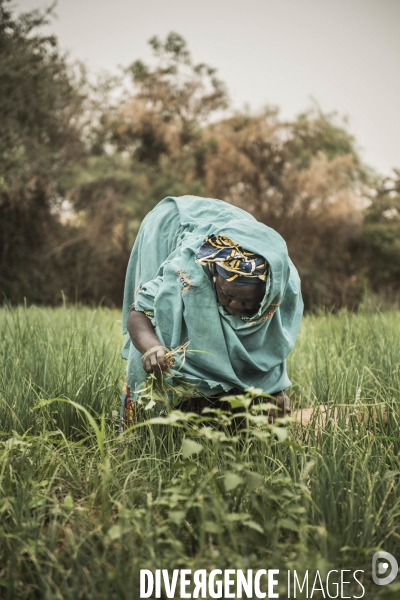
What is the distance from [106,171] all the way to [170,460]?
33.5ft

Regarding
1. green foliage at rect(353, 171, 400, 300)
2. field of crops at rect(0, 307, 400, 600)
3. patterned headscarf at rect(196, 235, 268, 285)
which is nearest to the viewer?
field of crops at rect(0, 307, 400, 600)

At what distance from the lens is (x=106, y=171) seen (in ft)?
38.2

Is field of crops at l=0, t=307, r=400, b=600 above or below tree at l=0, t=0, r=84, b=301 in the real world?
below

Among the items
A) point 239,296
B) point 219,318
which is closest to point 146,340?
point 219,318

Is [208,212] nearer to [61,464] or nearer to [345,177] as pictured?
[61,464]

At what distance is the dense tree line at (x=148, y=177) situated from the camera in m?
10.8

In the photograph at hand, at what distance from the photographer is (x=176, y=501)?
1613mm

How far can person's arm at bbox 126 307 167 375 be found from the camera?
83.2 inches

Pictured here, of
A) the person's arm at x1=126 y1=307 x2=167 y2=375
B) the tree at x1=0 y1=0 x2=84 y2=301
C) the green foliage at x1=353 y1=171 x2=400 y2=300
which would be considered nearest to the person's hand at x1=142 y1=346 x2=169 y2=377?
the person's arm at x1=126 y1=307 x2=167 y2=375

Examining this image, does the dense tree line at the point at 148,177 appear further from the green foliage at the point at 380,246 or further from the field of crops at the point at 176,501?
the field of crops at the point at 176,501

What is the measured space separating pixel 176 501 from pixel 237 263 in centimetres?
88

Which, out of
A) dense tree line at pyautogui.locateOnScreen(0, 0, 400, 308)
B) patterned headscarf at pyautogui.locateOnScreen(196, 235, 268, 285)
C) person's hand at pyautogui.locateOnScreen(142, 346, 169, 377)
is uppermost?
dense tree line at pyautogui.locateOnScreen(0, 0, 400, 308)

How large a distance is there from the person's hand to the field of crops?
0.65ft

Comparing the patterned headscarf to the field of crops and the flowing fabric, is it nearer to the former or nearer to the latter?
the flowing fabric
